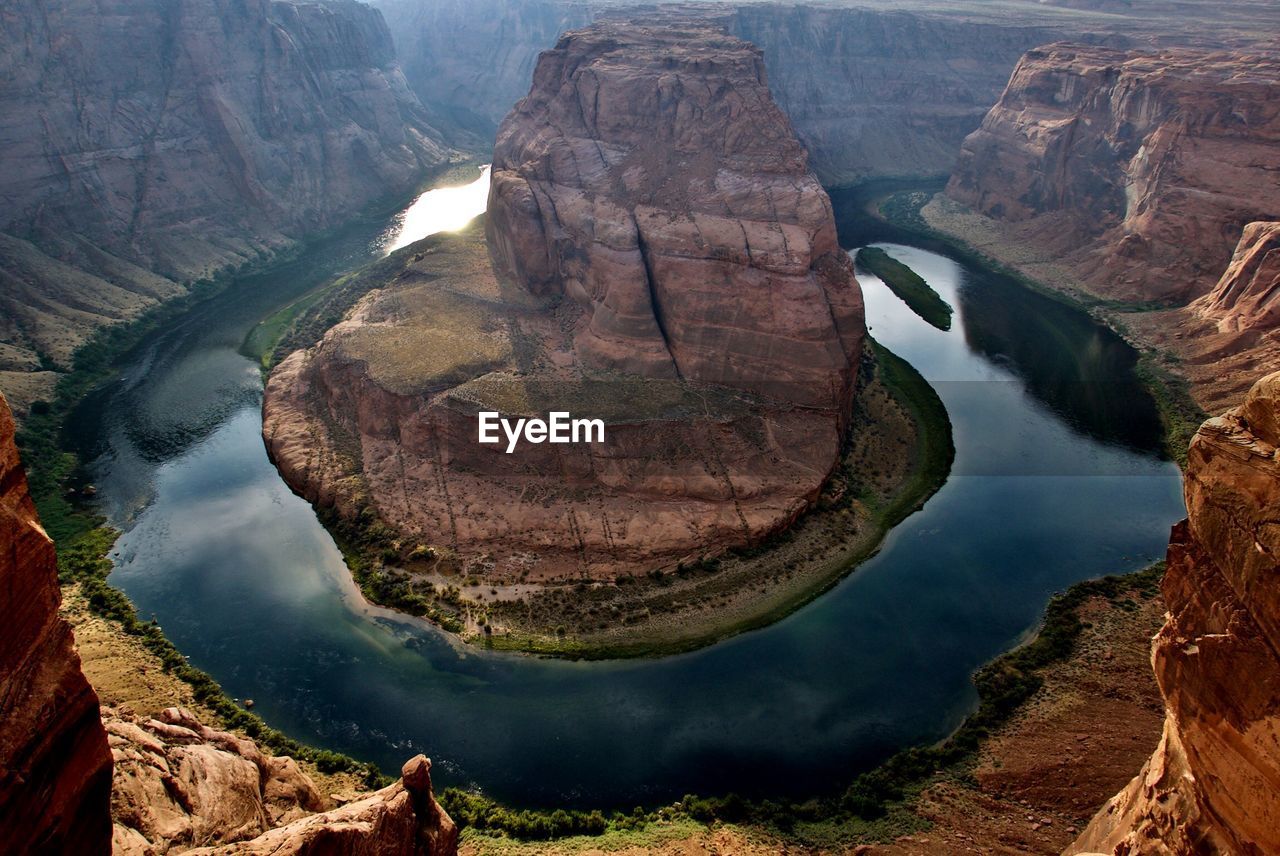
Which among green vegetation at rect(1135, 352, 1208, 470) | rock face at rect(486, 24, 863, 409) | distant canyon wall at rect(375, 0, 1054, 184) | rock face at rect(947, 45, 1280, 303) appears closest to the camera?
rock face at rect(486, 24, 863, 409)

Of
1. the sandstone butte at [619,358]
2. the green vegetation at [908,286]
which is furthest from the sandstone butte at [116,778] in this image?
the green vegetation at [908,286]

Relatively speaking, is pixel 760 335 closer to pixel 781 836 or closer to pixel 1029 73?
pixel 781 836

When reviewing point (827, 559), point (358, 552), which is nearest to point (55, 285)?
point (358, 552)

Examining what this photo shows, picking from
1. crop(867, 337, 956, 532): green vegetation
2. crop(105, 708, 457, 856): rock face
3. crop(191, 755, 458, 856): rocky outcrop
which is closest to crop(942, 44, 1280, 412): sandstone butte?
crop(867, 337, 956, 532): green vegetation

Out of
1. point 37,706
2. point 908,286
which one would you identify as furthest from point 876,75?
point 37,706

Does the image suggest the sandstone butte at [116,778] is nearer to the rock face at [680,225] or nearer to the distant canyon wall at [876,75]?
the rock face at [680,225]

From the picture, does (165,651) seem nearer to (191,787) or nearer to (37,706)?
(191,787)

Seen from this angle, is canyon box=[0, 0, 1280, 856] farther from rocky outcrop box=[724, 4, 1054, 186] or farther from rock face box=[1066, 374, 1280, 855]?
rocky outcrop box=[724, 4, 1054, 186]
